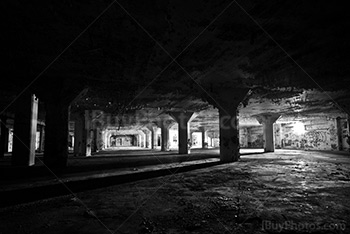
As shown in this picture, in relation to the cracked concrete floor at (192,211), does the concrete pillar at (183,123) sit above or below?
above

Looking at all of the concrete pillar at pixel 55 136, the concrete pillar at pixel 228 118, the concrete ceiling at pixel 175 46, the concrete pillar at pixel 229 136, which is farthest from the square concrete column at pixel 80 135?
the concrete pillar at pixel 229 136

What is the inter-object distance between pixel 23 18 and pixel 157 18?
2578 millimetres

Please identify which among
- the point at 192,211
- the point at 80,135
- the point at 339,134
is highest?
the point at 80,135

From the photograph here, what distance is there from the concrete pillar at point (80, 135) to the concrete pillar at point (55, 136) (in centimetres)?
717

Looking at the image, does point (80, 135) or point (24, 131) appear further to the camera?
point (80, 135)

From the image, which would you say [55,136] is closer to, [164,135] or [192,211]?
[192,211]

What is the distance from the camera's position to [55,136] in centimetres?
757

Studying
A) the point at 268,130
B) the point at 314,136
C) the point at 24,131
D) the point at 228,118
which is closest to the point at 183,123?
the point at 228,118

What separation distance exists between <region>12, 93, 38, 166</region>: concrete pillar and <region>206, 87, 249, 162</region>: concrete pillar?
7.72m

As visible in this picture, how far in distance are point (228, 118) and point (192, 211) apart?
23.3 feet

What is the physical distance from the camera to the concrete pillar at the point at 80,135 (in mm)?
14709

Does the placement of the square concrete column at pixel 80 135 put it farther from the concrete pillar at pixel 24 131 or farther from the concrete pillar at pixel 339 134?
the concrete pillar at pixel 339 134

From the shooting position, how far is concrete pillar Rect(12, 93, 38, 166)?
8.11 m

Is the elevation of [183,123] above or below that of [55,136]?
above
